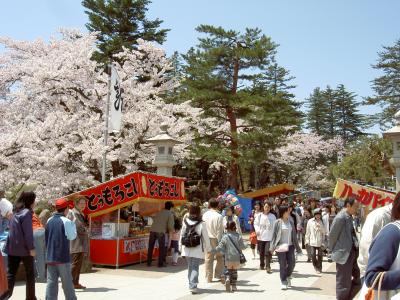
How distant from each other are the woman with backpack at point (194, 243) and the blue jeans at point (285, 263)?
4.58 ft

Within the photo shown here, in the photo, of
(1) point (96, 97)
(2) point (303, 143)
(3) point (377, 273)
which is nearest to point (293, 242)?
(3) point (377, 273)

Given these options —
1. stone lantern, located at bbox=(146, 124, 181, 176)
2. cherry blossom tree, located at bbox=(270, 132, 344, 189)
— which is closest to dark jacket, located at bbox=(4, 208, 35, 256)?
stone lantern, located at bbox=(146, 124, 181, 176)

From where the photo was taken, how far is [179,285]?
8648mm

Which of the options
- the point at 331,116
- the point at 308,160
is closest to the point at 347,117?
the point at 331,116

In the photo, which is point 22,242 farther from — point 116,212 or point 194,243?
point 116,212

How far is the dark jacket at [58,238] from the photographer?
Result: 6043 mm

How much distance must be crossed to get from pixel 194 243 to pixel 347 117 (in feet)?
165

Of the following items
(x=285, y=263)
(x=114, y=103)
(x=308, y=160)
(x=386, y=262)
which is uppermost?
(x=308, y=160)

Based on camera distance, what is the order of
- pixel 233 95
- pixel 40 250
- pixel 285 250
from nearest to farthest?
pixel 40 250 → pixel 285 250 → pixel 233 95

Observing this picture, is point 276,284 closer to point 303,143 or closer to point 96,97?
Result: point 96,97

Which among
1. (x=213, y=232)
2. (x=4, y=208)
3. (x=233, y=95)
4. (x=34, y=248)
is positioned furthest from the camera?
(x=233, y=95)

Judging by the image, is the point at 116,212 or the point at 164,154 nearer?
the point at 116,212

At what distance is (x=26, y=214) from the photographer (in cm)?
617

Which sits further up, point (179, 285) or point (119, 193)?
point (119, 193)
